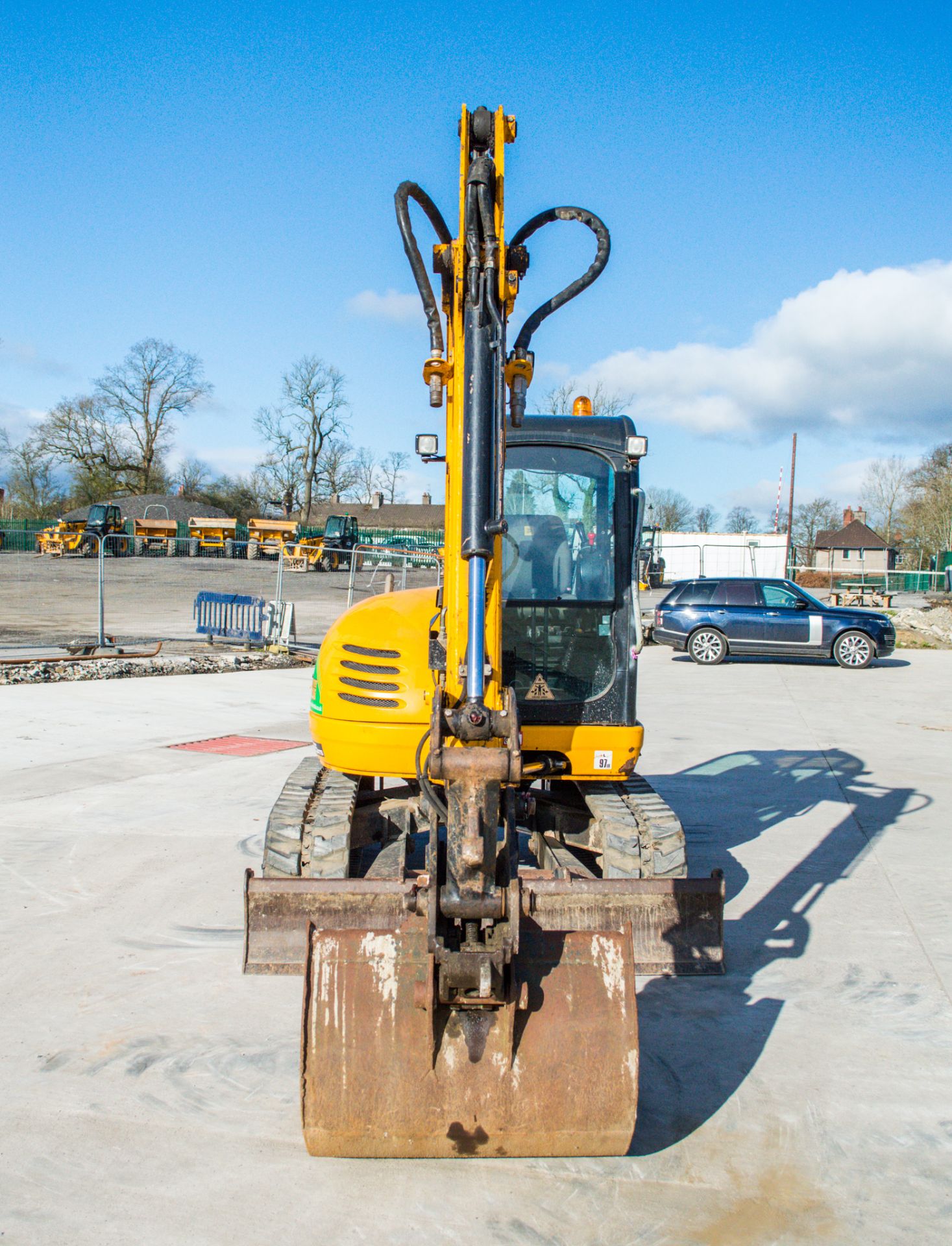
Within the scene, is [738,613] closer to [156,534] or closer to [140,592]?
[140,592]

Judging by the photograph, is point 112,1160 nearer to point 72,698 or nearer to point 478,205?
point 478,205

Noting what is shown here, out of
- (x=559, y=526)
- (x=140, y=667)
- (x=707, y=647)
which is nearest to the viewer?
(x=559, y=526)

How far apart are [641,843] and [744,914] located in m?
1.13

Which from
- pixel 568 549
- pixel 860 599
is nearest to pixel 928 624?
pixel 860 599

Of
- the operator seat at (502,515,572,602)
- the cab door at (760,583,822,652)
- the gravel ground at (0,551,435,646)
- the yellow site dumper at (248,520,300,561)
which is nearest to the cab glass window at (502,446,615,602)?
the operator seat at (502,515,572,602)

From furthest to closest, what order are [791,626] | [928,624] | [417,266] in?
[928,624], [791,626], [417,266]

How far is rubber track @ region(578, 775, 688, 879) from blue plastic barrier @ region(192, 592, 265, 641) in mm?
15104

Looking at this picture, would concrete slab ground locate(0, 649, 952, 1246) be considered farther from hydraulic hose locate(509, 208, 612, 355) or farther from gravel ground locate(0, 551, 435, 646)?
gravel ground locate(0, 551, 435, 646)

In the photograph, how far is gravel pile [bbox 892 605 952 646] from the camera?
26.3 meters

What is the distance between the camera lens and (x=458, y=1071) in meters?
3.23

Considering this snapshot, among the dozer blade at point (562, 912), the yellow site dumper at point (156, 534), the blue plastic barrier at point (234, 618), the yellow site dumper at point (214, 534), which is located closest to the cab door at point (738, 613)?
the blue plastic barrier at point (234, 618)

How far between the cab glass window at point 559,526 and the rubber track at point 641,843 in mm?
1144

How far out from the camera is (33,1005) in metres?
4.38

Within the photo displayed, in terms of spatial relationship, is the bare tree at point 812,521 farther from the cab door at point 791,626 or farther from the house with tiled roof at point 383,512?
the cab door at point 791,626
